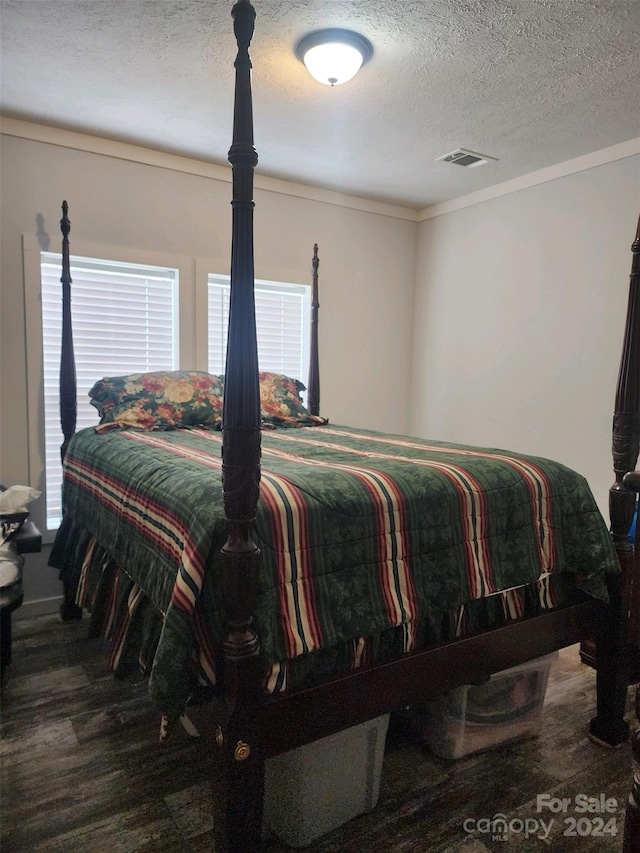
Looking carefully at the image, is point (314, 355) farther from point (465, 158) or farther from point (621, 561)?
point (621, 561)

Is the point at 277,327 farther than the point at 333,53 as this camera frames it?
Yes

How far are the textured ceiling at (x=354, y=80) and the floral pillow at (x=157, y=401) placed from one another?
1.28 metres

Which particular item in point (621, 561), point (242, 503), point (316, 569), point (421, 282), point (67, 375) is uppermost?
point (421, 282)

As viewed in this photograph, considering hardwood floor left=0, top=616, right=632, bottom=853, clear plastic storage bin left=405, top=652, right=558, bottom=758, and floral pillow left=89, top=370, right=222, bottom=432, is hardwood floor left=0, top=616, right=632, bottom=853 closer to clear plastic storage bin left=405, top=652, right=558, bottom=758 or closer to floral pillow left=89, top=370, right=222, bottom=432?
clear plastic storage bin left=405, top=652, right=558, bottom=758

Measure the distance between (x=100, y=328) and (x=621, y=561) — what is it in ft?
8.96

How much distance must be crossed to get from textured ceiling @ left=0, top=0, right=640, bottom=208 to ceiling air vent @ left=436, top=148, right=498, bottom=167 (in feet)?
0.16

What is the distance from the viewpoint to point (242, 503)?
3.79 feet

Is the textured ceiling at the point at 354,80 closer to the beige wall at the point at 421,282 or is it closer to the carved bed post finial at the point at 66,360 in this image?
the beige wall at the point at 421,282

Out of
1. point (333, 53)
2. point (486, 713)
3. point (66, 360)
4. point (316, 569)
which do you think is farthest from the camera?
point (66, 360)

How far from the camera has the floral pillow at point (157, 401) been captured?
106 inches

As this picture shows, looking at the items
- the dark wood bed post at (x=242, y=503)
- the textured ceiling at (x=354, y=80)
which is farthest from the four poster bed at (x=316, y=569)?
the textured ceiling at (x=354, y=80)

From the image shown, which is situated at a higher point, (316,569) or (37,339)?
(37,339)

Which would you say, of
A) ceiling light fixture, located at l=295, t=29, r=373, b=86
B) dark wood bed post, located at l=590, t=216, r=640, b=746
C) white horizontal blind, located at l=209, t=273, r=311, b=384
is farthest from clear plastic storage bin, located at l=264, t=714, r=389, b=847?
white horizontal blind, located at l=209, t=273, r=311, b=384

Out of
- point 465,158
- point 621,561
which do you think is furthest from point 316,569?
point 465,158
